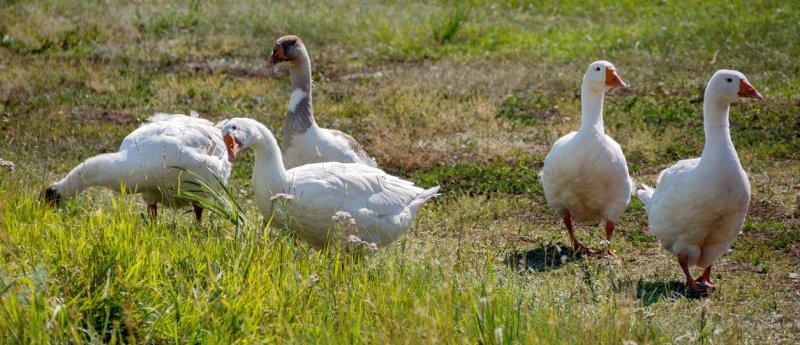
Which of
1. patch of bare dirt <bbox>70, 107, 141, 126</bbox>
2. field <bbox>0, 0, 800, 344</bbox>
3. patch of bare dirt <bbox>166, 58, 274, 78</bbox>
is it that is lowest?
patch of bare dirt <bbox>166, 58, 274, 78</bbox>

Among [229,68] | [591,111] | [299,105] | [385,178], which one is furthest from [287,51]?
[229,68]

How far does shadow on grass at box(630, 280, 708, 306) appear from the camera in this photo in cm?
646

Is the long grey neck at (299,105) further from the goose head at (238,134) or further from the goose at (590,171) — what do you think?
the goose at (590,171)

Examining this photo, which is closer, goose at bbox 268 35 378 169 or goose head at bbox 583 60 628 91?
goose head at bbox 583 60 628 91

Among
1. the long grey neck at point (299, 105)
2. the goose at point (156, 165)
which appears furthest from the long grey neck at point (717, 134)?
the goose at point (156, 165)

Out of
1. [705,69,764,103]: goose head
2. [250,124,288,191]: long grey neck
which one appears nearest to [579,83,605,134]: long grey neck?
[705,69,764,103]: goose head

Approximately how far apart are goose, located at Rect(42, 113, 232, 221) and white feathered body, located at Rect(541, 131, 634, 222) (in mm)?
2438

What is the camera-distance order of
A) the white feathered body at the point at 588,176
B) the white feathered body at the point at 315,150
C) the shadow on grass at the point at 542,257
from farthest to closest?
the white feathered body at the point at 315,150
the white feathered body at the point at 588,176
the shadow on grass at the point at 542,257

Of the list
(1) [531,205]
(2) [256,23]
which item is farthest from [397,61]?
(1) [531,205]

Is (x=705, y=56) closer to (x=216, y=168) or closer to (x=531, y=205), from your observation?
(x=531, y=205)

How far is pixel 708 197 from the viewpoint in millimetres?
6504

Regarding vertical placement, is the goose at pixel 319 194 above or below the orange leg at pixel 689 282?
above

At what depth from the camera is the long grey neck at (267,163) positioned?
6.52 metres

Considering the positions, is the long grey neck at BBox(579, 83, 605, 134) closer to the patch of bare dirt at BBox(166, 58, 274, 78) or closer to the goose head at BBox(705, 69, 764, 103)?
the goose head at BBox(705, 69, 764, 103)
